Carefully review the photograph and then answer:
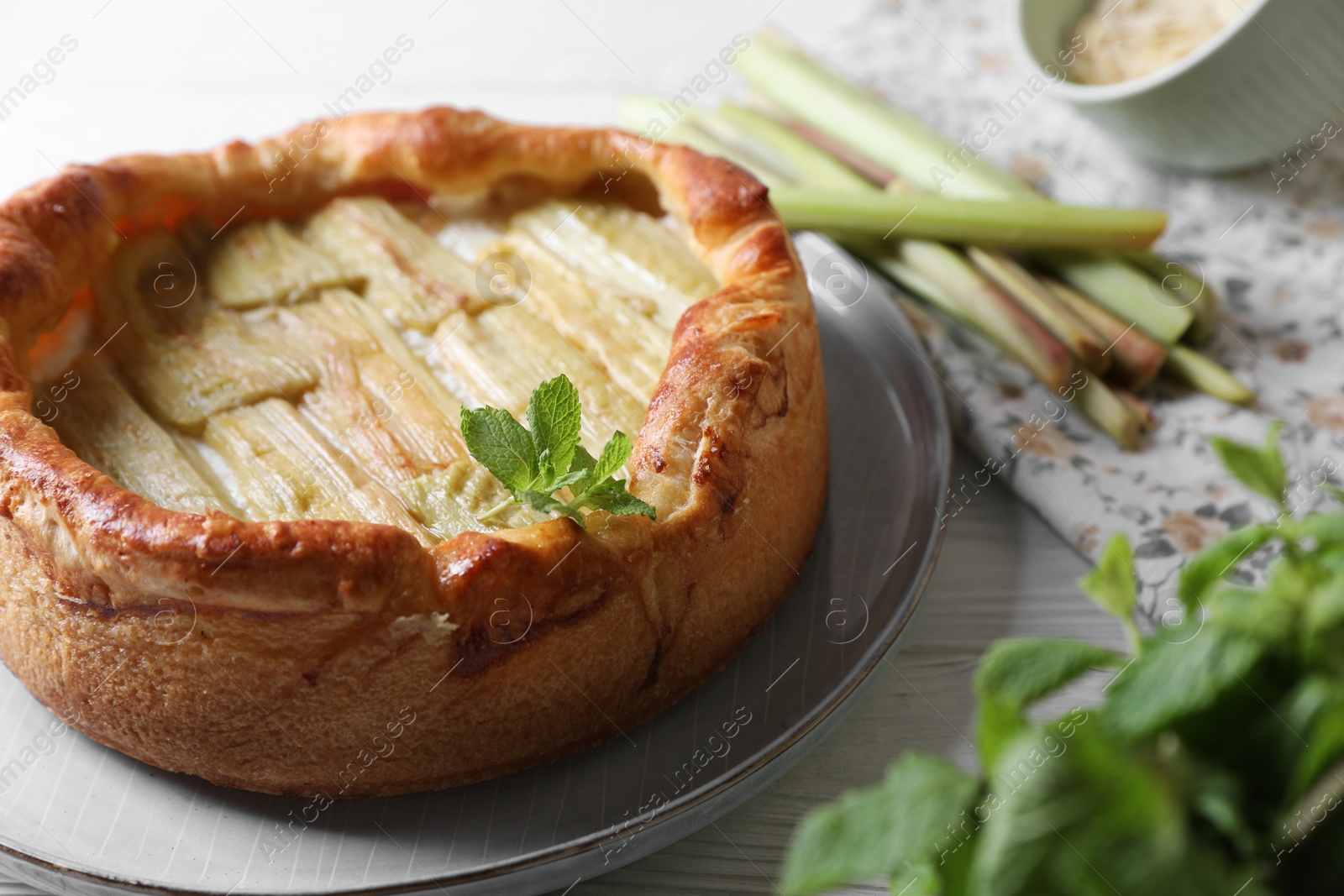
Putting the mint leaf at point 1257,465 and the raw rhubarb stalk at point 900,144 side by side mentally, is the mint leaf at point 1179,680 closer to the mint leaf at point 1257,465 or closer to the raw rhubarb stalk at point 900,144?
the mint leaf at point 1257,465

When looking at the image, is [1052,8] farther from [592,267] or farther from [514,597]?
[514,597]

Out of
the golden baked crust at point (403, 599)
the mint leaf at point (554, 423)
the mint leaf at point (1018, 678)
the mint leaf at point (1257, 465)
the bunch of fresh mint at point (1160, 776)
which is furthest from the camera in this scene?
the mint leaf at point (554, 423)

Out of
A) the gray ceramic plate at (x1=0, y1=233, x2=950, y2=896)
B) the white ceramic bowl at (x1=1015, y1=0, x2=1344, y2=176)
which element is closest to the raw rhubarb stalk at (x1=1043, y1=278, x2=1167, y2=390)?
the white ceramic bowl at (x1=1015, y1=0, x2=1344, y2=176)

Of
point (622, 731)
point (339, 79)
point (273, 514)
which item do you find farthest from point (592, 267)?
point (339, 79)

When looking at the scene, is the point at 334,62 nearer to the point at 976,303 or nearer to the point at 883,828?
the point at 976,303

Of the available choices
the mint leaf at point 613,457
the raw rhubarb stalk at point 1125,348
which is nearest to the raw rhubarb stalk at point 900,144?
the raw rhubarb stalk at point 1125,348

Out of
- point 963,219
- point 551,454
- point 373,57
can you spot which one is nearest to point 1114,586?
point 551,454

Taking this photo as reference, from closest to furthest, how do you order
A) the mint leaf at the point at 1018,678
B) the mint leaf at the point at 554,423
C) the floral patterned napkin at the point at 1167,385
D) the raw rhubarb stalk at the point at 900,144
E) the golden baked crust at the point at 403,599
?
1. the mint leaf at the point at 1018,678
2. the golden baked crust at the point at 403,599
3. the mint leaf at the point at 554,423
4. the floral patterned napkin at the point at 1167,385
5. the raw rhubarb stalk at the point at 900,144
